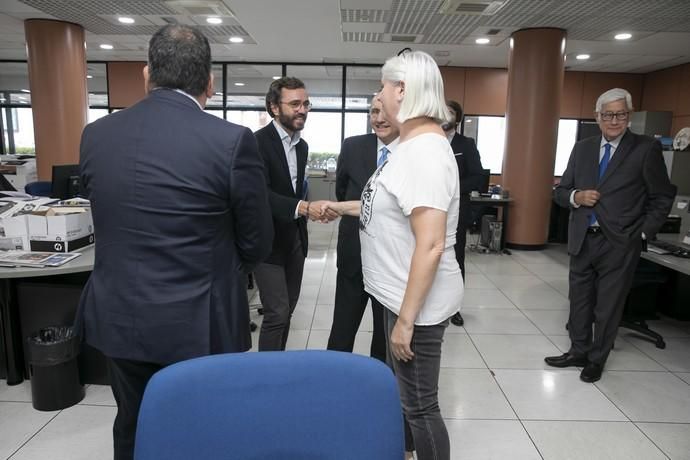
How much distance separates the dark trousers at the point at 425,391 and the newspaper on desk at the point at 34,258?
1.96 meters

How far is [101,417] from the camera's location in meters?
2.51

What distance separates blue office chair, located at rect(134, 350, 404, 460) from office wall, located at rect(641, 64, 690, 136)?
33.1ft

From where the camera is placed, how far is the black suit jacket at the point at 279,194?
2398 mm

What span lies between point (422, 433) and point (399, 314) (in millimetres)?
415

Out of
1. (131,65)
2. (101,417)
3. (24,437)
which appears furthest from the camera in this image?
(131,65)

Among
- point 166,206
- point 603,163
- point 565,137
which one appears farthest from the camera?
point 565,137

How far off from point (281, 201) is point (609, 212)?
1.92 m

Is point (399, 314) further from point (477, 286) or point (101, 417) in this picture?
point (477, 286)

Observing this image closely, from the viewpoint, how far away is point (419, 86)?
4.82ft

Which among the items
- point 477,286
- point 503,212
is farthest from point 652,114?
point 477,286

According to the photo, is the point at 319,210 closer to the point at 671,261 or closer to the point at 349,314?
the point at 349,314

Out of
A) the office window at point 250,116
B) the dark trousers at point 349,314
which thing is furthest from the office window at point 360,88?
the dark trousers at point 349,314

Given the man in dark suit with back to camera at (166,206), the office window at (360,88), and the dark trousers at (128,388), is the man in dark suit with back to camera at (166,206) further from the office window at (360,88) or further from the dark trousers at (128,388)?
the office window at (360,88)

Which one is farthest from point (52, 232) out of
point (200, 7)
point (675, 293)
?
point (675, 293)
